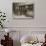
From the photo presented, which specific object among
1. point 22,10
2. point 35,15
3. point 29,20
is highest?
point 22,10

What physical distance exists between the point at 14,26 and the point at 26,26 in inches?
14.1

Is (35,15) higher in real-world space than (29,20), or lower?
higher

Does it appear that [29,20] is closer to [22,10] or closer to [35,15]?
[35,15]

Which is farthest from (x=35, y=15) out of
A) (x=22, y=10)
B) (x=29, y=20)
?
(x=22, y=10)

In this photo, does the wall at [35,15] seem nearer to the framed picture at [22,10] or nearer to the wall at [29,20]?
the wall at [29,20]

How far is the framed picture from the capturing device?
4211mm

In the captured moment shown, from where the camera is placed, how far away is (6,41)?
3.87 m

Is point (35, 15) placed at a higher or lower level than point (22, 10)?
lower

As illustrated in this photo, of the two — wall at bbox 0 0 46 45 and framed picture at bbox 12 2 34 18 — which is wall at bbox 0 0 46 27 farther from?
framed picture at bbox 12 2 34 18

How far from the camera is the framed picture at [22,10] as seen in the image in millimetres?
4211

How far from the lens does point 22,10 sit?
4262 millimetres

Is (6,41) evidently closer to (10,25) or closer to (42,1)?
(10,25)

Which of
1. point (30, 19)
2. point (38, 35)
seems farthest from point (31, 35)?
point (30, 19)

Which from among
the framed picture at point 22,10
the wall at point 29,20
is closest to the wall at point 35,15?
the wall at point 29,20
